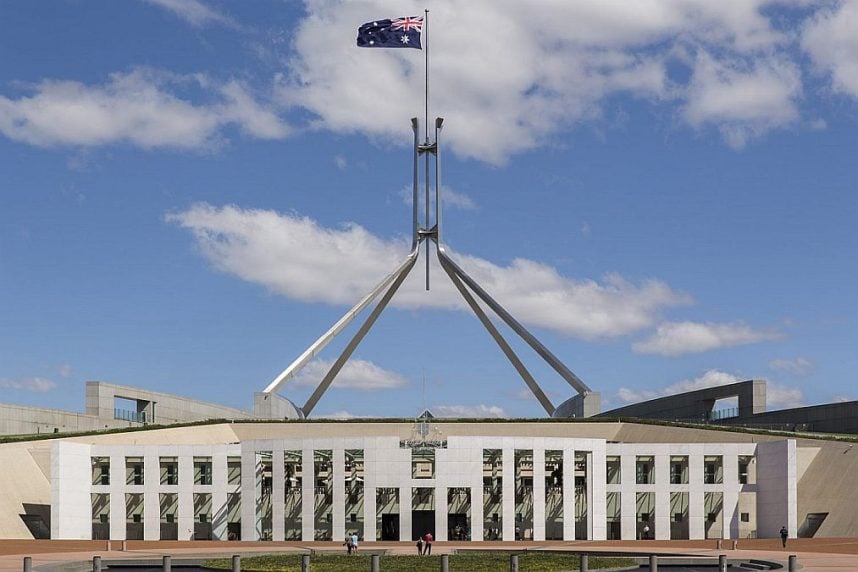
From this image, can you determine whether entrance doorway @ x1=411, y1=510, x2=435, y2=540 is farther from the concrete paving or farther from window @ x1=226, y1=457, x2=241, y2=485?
window @ x1=226, y1=457, x2=241, y2=485

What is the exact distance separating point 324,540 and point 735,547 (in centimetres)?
1701

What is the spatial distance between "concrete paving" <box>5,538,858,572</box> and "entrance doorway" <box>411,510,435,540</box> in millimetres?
3264

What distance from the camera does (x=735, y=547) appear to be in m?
43.1

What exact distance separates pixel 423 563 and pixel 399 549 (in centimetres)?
823

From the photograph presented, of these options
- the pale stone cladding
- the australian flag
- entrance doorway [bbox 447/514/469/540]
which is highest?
the australian flag

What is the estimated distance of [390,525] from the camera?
2024 inches

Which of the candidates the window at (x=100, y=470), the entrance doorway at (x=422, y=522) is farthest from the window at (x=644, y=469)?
the window at (x=100, y=470)

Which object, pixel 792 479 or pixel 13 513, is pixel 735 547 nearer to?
pixel 792 479

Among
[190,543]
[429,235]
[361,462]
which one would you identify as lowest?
[190,543]

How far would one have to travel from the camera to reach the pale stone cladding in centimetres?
4944

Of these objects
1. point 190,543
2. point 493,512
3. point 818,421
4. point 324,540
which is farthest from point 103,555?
point 818,421

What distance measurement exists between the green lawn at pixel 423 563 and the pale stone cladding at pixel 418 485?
11071 mm

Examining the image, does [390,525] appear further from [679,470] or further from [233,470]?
[679,470]

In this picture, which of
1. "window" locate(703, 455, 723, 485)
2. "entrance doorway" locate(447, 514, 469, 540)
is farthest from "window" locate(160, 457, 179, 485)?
"window" locate(703, 455, 723, 485)
